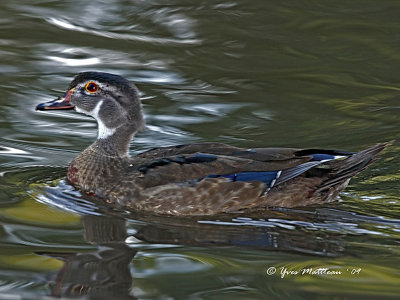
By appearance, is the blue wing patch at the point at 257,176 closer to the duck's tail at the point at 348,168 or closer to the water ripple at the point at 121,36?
the duck's tail at the point at 348,168

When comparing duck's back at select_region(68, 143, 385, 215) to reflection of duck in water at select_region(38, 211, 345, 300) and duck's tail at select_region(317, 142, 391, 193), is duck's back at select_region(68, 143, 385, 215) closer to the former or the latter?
duck's tail at select_region(317, 142, 391, 193)

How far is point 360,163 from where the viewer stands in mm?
8953

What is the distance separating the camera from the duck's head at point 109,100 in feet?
31.8

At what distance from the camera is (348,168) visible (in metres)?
Answer: 8.97

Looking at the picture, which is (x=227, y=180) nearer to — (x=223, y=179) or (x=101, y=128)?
(x=223, y=179)

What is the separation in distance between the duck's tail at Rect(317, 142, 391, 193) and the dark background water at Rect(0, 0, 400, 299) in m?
0.23

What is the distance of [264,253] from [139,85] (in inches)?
205

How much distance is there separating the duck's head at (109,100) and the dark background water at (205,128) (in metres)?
0.73

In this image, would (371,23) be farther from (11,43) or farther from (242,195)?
(242,195)

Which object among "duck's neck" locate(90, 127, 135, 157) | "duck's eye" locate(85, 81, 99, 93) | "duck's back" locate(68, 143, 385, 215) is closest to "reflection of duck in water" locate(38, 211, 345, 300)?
"duck's back" locate(68, 143, 385, 215)

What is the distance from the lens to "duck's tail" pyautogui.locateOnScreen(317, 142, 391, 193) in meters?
8.92

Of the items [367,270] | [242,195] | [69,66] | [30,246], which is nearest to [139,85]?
[69,66]

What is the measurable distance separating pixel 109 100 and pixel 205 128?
1665 mm

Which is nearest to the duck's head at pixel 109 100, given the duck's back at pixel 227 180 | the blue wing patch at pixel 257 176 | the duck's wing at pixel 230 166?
the duck's back at pixel 227 180
